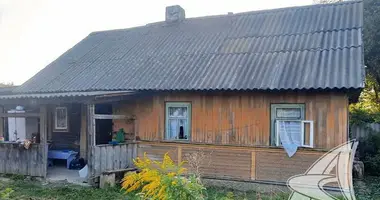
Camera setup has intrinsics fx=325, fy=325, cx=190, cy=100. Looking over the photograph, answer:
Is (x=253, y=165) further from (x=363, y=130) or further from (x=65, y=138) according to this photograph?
(x=65, y=138)

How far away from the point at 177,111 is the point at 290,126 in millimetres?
3228

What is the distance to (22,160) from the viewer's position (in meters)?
9.55

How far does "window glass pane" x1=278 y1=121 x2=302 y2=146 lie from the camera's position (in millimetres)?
8117

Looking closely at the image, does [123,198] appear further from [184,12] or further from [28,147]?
[184,12]

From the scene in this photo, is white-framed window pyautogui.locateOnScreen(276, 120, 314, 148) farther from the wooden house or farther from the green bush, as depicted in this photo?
the green bush

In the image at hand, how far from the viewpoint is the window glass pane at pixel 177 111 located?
9484 millimetres

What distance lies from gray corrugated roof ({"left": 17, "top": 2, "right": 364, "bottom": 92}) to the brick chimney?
0.29 m

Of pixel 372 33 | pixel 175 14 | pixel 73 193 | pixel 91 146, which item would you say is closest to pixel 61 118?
A: pixel 91 146

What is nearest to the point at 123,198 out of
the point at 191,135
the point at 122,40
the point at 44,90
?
the point at 191,135

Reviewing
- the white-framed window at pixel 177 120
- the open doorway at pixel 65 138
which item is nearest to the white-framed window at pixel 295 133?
the white-framed window at pixel 177 120

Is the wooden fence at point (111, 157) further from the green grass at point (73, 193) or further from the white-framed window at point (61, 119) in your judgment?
the white-framed window at point (61, 119)

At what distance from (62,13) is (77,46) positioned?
205 centimetres

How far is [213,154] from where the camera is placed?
29.6 feet

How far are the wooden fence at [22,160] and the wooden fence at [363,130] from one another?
11069mm
